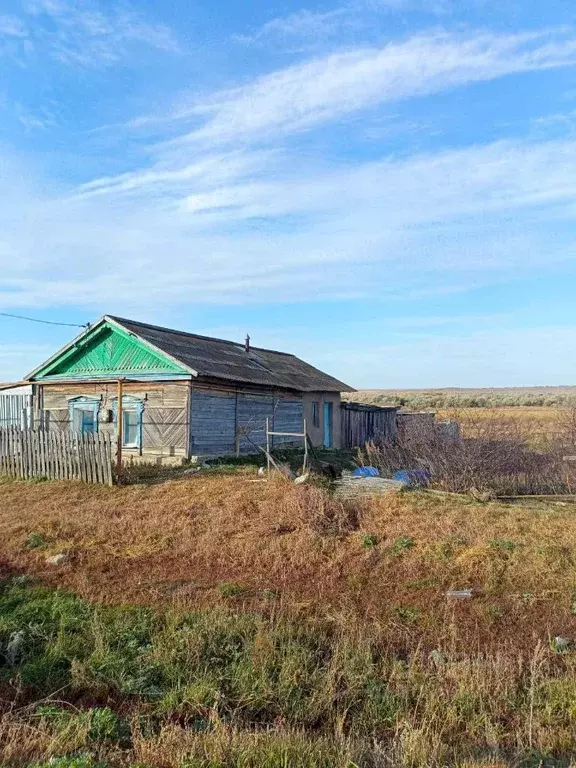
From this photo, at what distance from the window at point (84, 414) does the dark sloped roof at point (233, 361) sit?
2.75m

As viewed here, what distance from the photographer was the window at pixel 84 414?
2008 centimetres

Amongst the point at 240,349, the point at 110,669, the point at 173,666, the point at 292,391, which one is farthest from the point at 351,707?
the point at 240,349

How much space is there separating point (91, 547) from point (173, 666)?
445 centimetres

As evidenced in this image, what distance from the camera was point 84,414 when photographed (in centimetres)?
2027

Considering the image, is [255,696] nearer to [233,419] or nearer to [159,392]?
[159,392]

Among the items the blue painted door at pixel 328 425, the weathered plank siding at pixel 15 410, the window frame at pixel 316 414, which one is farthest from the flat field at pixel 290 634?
the blue painted door at pixel 328 425

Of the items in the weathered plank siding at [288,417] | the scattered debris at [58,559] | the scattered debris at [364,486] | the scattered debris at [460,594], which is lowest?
the scattered debris at [460,594]

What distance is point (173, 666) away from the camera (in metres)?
6.21

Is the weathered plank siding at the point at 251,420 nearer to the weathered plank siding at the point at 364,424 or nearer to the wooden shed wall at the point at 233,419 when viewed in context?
the wooden shed wall at the point at 233,419

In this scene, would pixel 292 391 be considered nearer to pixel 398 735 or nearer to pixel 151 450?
pixel 151 450

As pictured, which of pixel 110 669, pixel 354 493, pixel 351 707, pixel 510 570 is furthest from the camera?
pixel 354 493

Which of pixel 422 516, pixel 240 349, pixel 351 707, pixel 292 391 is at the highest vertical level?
pixel 240 349

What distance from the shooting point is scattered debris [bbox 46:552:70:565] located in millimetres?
9523

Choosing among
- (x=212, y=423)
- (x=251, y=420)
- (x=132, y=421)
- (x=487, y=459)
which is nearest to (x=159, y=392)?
(x=132, y=421)
